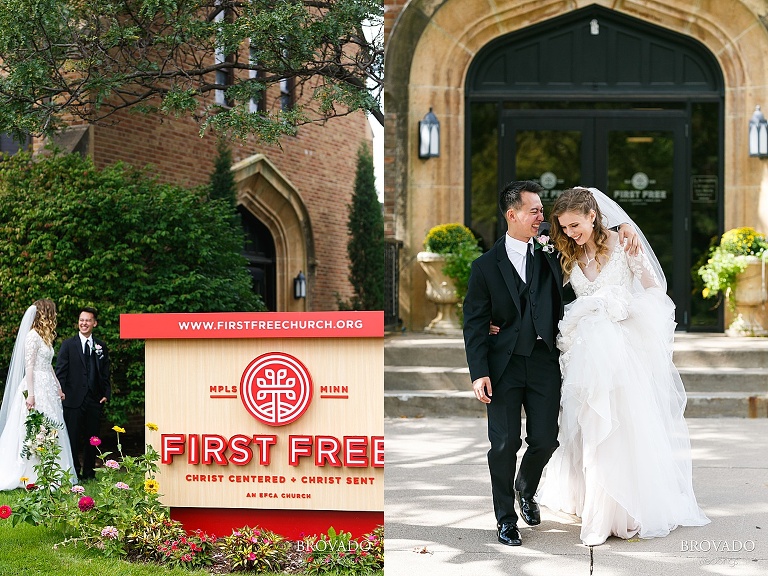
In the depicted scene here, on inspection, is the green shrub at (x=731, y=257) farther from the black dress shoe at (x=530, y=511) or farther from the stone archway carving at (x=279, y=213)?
the black dress shoe at (x=530, y=511)

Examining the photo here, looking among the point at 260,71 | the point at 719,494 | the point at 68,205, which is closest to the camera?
the point at 719,494

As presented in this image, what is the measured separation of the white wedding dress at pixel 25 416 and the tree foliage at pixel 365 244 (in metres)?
2.64

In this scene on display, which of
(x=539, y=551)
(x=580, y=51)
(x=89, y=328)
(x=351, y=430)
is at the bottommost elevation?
Result: (x=539, y=551)

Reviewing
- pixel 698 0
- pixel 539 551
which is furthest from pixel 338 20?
pixel 698 0

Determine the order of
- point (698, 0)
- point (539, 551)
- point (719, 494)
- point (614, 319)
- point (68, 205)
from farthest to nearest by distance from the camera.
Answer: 1. point (698, 0)
2. point (68, 205)
3. point (719, 494)
4. point (614, 319)
5. point (539, 551)

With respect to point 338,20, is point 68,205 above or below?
below

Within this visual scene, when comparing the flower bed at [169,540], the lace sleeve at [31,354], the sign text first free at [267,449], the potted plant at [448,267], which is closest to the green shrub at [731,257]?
the potted plant at [448,267]

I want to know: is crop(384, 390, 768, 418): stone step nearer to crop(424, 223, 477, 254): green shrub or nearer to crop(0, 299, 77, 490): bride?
crop(424, 223, 477, 254): green shrub

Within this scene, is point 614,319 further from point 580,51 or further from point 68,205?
point 580,51

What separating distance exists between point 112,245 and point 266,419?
7.49 ft

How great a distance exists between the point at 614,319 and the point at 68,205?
3.99 metres

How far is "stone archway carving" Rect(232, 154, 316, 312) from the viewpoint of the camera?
20.5ft

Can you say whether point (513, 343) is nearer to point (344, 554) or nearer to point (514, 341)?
point (514, 341)

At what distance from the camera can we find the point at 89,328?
6.69 meters
